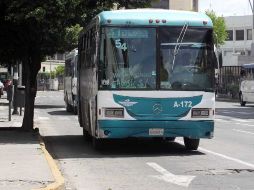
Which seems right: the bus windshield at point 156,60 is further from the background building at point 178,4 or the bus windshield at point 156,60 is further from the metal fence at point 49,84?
the background building at point 178,4

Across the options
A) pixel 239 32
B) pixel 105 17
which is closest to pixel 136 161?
pixel 105 17

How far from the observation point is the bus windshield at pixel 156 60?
576 inches

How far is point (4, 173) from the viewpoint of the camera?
1102cm

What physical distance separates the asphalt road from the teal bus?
2.39 feet

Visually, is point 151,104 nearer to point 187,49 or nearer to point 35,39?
point 187,49

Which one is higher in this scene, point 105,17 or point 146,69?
point 105,17

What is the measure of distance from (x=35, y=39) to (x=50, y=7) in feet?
6.37

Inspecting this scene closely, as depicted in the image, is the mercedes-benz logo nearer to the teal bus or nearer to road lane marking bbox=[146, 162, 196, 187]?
the teal bus

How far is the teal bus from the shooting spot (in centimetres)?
1460

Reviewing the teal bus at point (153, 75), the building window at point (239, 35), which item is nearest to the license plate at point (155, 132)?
the teal bus at point (153, 75)

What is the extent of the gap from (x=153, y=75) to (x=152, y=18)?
136 centimetres

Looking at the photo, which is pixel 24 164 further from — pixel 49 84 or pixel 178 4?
pixel 178 4

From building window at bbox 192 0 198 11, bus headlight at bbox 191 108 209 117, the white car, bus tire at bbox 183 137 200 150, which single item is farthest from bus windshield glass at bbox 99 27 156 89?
building window at bbox 192 0 198 11

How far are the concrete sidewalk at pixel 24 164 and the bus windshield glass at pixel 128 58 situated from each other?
238 centimetres
